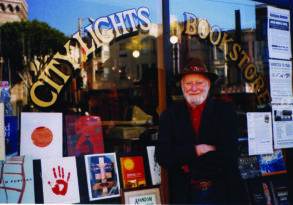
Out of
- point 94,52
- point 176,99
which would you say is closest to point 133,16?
point 94,52

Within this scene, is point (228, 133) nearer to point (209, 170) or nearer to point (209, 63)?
point (209, 170)

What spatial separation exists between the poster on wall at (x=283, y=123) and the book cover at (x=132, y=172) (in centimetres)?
169

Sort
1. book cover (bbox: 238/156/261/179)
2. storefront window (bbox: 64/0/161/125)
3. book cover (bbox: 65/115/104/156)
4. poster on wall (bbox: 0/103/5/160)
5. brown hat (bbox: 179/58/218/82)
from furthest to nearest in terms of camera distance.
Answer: book cover (bbox: 238/156/261/179), brown hat (bbox: 179/58/218/82), storefront window (bbox: 64/0/161/125), book cover (bbox: 65/115/104/156), poster on wall (bbox: 0/103/5/160)

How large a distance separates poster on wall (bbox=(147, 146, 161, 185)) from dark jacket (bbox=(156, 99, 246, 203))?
11cm

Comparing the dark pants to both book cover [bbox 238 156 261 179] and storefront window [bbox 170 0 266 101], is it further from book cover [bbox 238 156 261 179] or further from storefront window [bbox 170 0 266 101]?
storefront window [bbox 170 0 266 101]

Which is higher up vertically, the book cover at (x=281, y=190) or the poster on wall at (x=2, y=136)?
the poster on wall at (x=2, y=136)

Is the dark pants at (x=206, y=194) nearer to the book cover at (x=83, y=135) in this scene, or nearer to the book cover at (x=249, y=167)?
the book cover at (x=249, y=167)

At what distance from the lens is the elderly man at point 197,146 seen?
4.70m

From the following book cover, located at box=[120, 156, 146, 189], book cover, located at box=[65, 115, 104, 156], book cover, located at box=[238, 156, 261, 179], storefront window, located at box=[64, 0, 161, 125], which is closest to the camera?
book cover, located at box=[65, 115, 104, 156]

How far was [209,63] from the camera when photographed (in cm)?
516

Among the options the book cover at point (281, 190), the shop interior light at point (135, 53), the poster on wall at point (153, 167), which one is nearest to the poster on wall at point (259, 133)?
the book cover at point (281, 190)

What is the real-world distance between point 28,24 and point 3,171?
1237 millimetres

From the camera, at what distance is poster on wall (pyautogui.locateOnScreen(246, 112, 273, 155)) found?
5.42 meters

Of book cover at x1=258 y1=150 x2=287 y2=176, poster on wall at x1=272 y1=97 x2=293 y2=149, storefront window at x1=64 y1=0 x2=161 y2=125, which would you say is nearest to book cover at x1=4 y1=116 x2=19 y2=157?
storefront window at x1=64 y1=0 x2=161 y2=125
